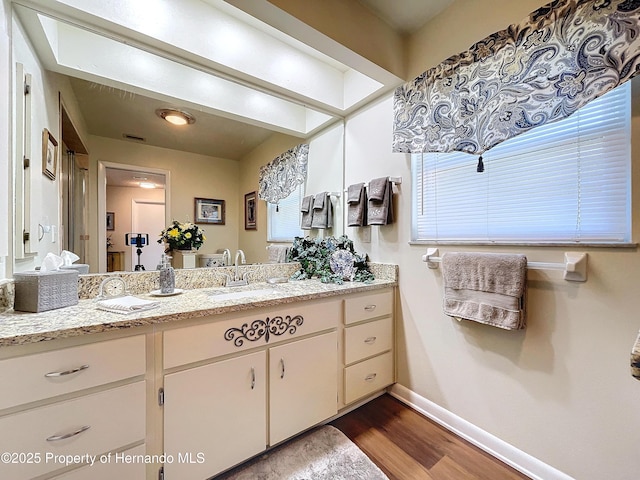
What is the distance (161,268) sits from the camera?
4.91 feet

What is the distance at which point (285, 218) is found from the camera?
2.14 m

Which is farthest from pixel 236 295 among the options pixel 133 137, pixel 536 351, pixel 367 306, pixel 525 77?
pixel 525 77

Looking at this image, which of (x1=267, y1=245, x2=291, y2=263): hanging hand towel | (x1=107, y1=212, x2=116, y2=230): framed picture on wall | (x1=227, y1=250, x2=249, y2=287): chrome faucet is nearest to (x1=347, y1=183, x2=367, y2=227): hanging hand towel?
(x1=267, y1=245, x2=291, y2=263): hanging hand towel

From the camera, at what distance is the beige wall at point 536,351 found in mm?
1084

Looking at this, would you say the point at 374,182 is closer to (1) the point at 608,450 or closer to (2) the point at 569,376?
(2) the point at 569,376

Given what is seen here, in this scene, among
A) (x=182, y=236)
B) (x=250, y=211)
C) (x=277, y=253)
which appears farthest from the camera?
(x=277, y=253)

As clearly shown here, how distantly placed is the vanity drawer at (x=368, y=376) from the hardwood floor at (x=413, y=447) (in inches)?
5.8

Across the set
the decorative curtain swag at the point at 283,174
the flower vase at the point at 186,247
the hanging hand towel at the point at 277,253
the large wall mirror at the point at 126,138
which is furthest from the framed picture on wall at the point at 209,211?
the hanging hand towel at the point at 277,253

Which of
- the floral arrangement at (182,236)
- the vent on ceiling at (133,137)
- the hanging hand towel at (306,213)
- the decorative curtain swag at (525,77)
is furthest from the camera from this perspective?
the hanging hand towel at (306,213)

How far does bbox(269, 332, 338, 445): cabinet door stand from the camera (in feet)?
4.50

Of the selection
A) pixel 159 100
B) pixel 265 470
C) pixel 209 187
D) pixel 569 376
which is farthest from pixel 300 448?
pixel 159 100

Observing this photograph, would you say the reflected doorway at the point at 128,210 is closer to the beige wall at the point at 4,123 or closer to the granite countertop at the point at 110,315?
the granite countertop at the point at 110,315

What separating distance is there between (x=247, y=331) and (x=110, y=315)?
551mm

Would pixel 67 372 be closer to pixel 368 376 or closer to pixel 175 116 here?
pixel 175 116
